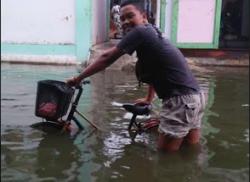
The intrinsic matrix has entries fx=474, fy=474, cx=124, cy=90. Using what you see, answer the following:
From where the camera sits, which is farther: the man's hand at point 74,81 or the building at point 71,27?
the building at point 71,27

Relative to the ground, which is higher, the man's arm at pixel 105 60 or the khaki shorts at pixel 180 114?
the man's arm at pixel 105 60

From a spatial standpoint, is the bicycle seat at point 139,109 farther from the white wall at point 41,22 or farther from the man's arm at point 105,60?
the white wall at point 41,22

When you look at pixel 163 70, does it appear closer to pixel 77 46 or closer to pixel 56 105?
pixel 56 105

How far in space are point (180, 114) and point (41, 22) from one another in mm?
9531

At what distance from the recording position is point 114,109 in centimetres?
758

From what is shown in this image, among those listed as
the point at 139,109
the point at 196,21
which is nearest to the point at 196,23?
the point at 196,21

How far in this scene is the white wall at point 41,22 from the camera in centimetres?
1318

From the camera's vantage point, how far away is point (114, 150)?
17.7 ft

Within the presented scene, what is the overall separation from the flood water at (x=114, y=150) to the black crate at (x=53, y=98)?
367mm

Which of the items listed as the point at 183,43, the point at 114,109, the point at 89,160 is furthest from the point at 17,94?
the point at 183,43

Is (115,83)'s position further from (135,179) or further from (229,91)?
(135,179)

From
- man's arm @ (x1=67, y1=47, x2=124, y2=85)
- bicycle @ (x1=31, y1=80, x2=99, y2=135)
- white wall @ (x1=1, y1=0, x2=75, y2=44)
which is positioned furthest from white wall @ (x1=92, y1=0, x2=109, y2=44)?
man's arm @ (x1=67, y1=47, x2=124, y2=85)

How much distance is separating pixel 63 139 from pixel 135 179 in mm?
1484

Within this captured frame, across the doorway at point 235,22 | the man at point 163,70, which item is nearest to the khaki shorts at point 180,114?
the man at point 163,70
